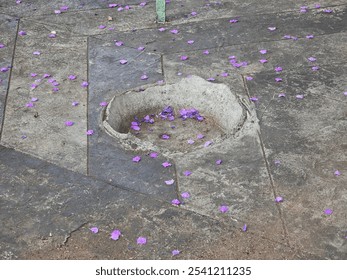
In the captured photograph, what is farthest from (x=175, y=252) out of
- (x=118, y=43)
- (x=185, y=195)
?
(x=118, y=43)

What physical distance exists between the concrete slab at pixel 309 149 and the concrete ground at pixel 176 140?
11 mm

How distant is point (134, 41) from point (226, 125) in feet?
5.72

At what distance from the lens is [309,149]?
4664 mm

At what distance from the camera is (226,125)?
521cm

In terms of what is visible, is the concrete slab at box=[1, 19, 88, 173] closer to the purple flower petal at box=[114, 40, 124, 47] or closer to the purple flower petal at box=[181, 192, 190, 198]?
the purple flower petal at box=[114, 40, 124, 47]

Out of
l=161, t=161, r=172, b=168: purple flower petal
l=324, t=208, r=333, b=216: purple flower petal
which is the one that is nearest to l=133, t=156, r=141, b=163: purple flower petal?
l=161, t=161, r=172, b=168: purple flower petal

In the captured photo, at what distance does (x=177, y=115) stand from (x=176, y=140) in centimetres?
40

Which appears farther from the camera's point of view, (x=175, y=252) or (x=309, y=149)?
(x=309, y=149)

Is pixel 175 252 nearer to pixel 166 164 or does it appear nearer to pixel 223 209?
pixel 223 209

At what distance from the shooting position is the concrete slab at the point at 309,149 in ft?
12.9

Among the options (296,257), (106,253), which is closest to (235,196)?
(296,257)

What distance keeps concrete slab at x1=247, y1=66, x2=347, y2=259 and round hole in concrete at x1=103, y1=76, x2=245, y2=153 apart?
12.0 inches

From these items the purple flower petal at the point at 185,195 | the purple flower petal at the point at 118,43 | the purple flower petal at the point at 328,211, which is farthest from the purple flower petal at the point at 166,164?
the purple flower petal at the point at 118,43

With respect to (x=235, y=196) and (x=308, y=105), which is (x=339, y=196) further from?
(x=308, y=105)
